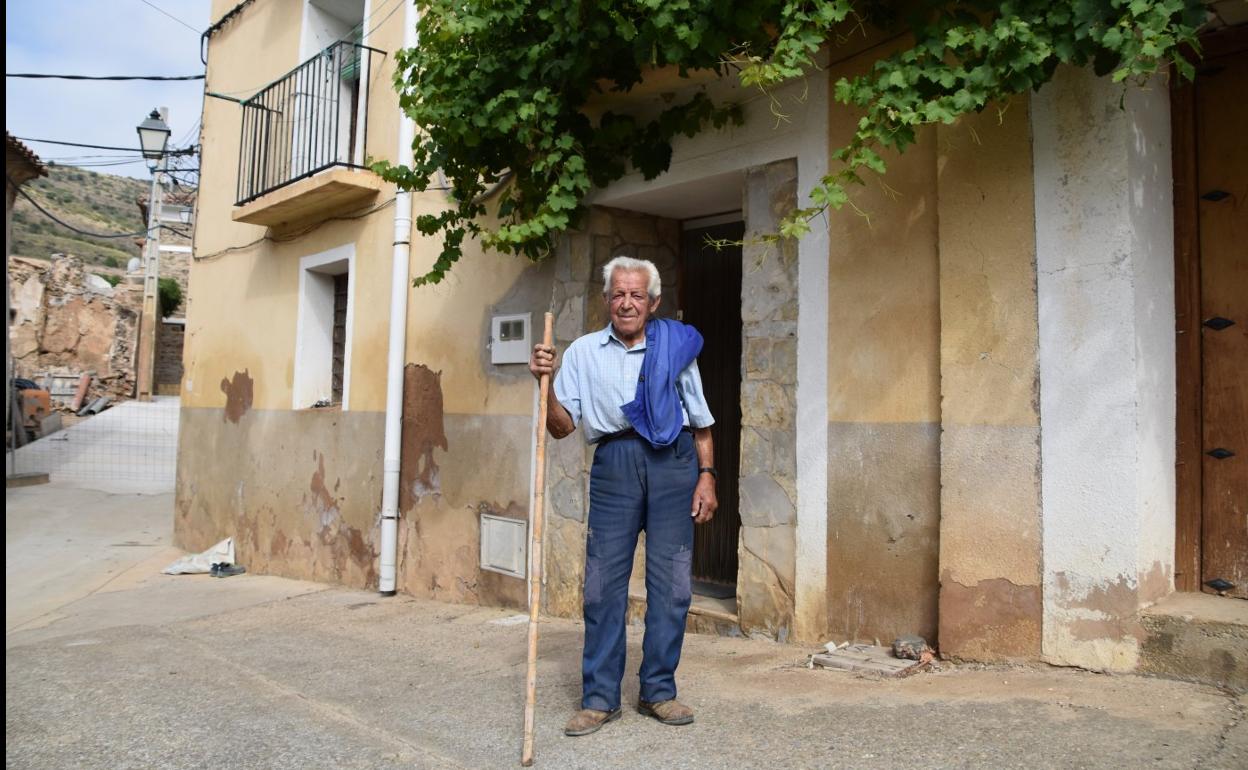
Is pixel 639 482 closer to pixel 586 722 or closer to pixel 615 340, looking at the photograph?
pixel 615 340

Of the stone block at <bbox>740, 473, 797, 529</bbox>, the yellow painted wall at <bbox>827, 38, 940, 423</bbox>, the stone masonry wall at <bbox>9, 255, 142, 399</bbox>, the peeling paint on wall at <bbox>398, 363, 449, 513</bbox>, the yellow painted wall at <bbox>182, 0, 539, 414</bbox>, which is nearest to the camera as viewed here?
the yellow painted wall at <bbox>827, 38, 940, 423</bbox>

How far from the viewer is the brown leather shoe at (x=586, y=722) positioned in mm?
3191

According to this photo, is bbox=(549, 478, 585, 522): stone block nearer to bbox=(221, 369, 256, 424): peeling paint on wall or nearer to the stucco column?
the stucco column

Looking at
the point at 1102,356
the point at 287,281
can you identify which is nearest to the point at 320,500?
the point at 287,281

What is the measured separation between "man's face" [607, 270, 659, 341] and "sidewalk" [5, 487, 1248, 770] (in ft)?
4.63

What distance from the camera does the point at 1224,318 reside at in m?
3.60

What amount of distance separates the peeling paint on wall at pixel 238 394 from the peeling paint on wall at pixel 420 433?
2.69 meters

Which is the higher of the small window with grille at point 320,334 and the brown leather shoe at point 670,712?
the small window with grille at point 320,334

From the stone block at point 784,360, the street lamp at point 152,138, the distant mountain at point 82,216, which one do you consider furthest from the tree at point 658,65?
the distant mountain at point 82,216

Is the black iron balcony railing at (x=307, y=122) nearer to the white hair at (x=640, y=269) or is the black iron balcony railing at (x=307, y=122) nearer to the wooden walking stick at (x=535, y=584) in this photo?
the white hair at (x=640, y=269)

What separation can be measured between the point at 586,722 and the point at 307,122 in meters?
6.63

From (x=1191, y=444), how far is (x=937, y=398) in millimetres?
958

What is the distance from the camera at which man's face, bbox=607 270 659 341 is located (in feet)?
Answer: 11.1

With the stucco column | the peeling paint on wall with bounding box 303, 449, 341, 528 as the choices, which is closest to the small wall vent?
the peeling paint on wall with bounding box 303, 449, 341, 528
